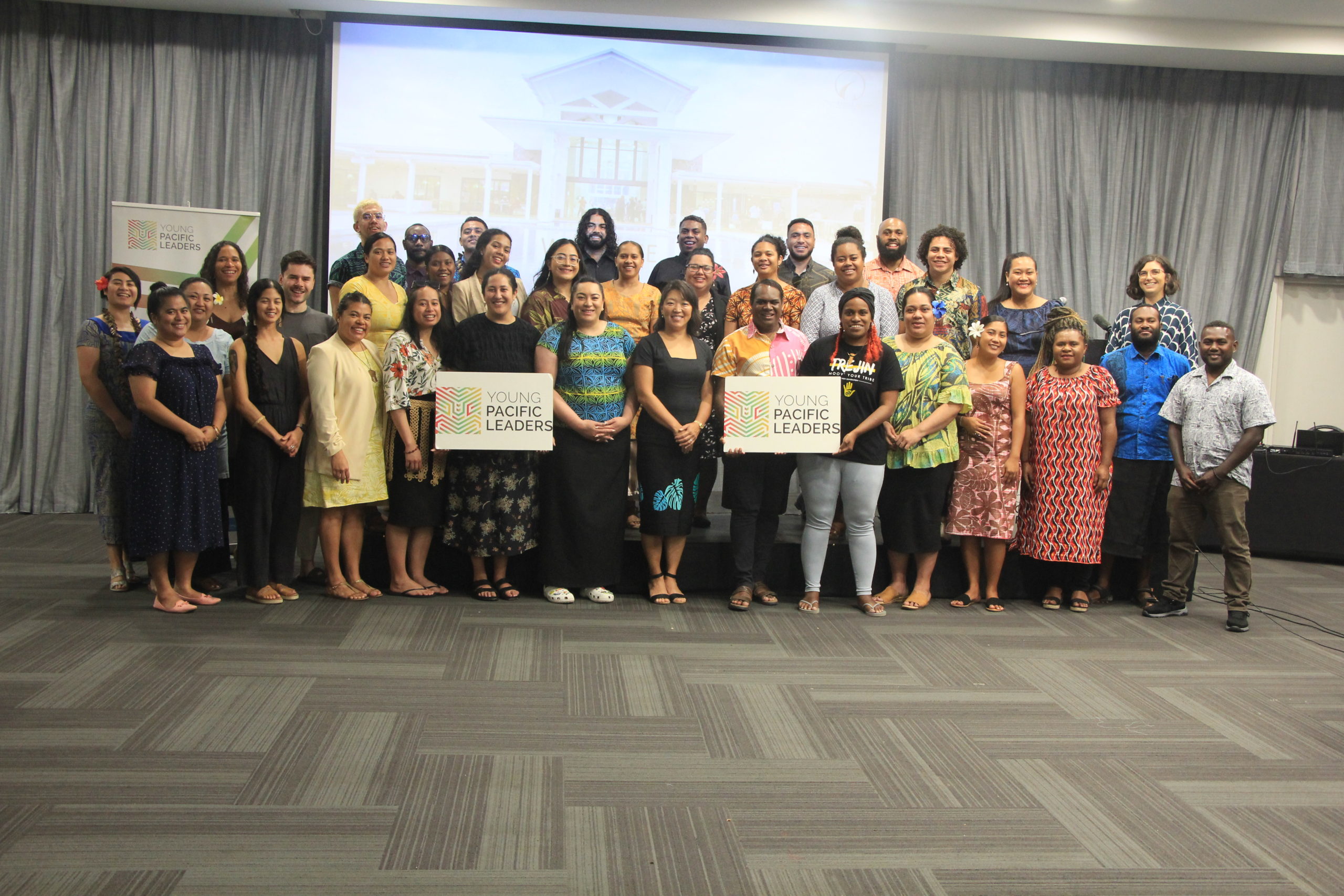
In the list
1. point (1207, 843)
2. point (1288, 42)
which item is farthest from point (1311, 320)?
point (1207, 843)

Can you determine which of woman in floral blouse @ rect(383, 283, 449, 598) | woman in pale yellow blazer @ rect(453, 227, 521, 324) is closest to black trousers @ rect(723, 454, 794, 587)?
woman in floral blouse @ rect(383, 283, 449, 598)

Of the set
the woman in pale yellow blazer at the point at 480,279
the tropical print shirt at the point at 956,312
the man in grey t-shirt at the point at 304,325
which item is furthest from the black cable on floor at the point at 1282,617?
the man in grey t-shirt at the point at 304,325

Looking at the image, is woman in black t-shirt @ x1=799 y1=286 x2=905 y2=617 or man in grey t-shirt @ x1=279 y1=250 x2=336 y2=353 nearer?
woman in black t-shirt @ x1=799 y1=286 x2=905 y2=617

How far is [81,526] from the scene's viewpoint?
5.62 m

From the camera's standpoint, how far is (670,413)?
13.2 ft

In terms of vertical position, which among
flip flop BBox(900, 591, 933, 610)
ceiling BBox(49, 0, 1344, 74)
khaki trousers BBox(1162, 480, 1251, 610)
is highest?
ceiling BBox(49, 0, 1344, 74)

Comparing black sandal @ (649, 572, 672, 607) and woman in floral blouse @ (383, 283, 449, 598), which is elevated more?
woman in floral blouse @ (383, 283, 449, 598)

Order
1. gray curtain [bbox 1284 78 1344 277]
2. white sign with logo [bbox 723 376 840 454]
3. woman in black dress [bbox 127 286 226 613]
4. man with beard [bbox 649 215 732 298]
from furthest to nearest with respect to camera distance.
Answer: gray curtain [bbox 1284 78 1344 277] < man with beard [bbox 649 215 732 298] < white sign with logo [bbox 723 376 840 454] < woman in black dress [bbox 127 286 226 613]

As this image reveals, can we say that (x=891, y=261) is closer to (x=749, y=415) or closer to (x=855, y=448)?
(x=855, y=448)

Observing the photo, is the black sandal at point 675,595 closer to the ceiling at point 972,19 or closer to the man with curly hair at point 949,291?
the man with curly hair at point 949,291

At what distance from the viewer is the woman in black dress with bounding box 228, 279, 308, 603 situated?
381cm

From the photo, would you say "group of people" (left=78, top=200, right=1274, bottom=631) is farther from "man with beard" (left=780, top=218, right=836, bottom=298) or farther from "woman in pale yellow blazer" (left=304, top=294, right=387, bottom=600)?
"man with beard" (left=780, top=218, right=836, bottom=298)

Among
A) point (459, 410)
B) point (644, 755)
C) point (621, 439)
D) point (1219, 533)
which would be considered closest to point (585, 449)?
point (621, 439)

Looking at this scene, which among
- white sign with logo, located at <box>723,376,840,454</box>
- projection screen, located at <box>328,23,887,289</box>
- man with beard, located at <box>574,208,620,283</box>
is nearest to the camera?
white sign with logo, located at <box>723,376,840,454</box>
